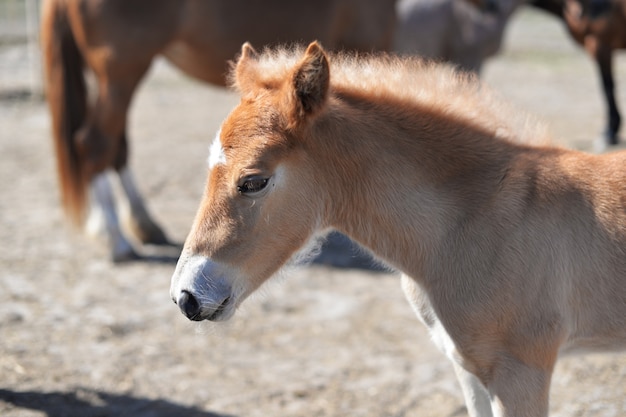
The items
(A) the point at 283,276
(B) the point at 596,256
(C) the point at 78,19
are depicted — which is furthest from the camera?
(C) the point at 78,19

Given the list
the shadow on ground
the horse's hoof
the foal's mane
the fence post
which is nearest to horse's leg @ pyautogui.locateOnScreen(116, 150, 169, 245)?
the horse's hoof

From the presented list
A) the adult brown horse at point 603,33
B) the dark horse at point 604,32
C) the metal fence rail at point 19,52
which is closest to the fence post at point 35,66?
the metal fence rail at point 19,52

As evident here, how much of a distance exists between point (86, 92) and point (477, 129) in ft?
13.2

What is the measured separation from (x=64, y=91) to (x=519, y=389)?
4.51m

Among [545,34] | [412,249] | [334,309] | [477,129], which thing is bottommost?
[545,34]

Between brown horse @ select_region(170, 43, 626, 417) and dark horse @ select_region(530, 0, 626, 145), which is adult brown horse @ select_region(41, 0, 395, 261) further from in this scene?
dark horse @ select_region(530, 0, 626, 145)

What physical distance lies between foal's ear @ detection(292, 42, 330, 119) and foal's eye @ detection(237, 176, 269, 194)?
0.80ft

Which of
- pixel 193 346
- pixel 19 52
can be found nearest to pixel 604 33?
pixel 193 346


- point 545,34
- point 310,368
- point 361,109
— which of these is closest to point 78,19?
point 310,368

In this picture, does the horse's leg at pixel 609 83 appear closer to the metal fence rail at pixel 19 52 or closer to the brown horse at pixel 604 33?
the brown horse at pixel 604 33

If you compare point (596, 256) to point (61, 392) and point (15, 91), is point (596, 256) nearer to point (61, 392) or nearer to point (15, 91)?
point (61, 392)

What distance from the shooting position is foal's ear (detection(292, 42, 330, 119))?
248 centimetres

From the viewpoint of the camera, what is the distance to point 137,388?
3.95 meters

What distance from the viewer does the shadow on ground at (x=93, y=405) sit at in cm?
368
